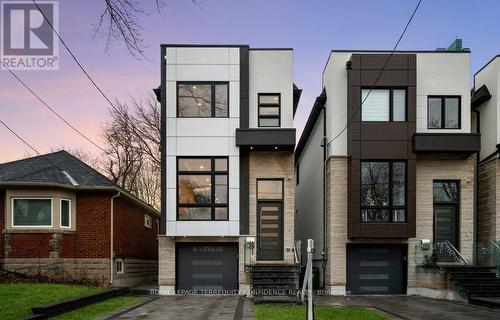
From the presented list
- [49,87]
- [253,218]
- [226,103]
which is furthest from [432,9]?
[49,87]

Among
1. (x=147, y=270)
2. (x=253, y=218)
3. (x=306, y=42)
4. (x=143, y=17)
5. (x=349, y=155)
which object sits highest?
(x=306, y=42)

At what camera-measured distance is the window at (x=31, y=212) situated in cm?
1456

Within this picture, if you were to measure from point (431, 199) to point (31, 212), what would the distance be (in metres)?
13.9

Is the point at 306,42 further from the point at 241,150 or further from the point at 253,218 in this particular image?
the point at 253,218

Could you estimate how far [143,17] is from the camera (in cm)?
575

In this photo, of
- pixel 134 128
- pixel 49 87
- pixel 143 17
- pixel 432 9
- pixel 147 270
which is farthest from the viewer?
pixel 134 128

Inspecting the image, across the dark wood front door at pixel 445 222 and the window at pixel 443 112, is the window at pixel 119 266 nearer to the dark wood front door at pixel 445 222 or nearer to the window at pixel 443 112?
the dark wood front door at pixel 445 222

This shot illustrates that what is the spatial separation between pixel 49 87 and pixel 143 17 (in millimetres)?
9279

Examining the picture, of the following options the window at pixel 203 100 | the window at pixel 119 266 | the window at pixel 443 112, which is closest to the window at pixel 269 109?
the window at pixel 203 100

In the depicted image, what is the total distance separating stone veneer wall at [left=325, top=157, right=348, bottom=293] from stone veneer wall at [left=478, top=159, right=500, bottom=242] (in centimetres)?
512

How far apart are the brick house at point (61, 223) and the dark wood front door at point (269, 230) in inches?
207

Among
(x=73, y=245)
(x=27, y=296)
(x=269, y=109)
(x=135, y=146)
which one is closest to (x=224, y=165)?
(x=269, y=109)

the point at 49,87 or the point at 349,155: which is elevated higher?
the point at 49,87

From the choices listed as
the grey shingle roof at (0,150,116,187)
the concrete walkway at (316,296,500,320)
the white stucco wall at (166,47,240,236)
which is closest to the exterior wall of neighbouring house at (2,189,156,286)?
the grey shingle roof at (0,150,116,187)
